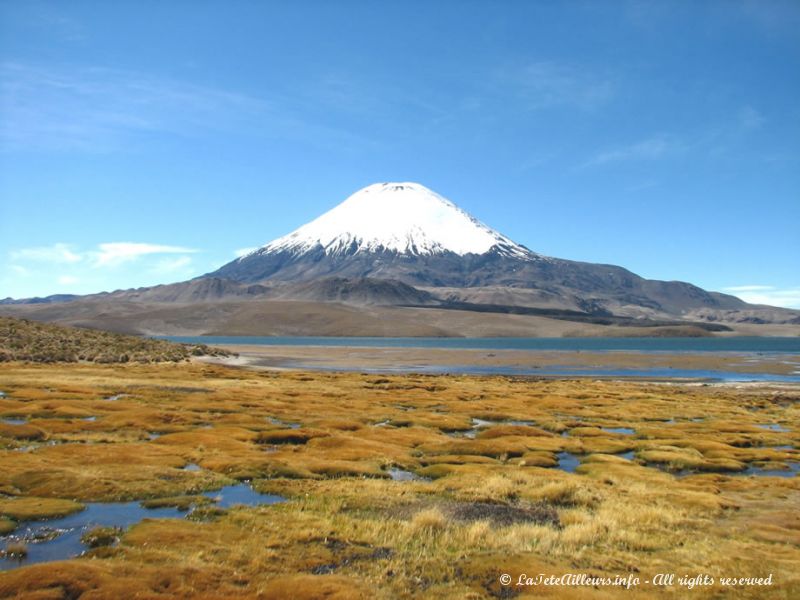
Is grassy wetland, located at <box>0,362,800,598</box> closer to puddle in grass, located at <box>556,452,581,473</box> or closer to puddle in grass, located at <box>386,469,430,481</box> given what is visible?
puddle in grass, located at <box>386,469,430,481</box>

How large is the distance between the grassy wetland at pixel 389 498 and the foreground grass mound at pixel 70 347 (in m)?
48.0

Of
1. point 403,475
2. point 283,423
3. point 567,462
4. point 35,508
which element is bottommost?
point 283,423

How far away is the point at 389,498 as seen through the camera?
81.3 ft

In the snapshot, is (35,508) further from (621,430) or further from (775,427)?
(775,427)

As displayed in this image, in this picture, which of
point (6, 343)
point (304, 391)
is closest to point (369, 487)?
point (304, 391)

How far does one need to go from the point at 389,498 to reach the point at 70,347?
335 feet

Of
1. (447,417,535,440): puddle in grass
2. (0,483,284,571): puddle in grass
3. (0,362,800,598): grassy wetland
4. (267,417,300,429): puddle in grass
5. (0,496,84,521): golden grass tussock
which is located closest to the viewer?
(0,362,800,598): grassy wetland

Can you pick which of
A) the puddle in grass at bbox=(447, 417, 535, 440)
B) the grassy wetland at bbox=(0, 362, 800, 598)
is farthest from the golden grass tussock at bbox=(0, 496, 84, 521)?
the puddle in grass at bbox=(447, 417, 535, 440)

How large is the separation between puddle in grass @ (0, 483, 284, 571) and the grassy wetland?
37 centimetres

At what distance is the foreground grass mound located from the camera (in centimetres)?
9744

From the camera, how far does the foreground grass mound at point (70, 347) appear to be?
320 ft

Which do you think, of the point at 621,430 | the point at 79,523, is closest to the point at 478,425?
the point at 621,430

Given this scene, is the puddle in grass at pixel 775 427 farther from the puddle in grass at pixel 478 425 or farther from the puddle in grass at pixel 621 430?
the puddle in grass at pixel 478 425

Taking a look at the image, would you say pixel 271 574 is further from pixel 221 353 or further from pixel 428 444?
pixel 221 353
